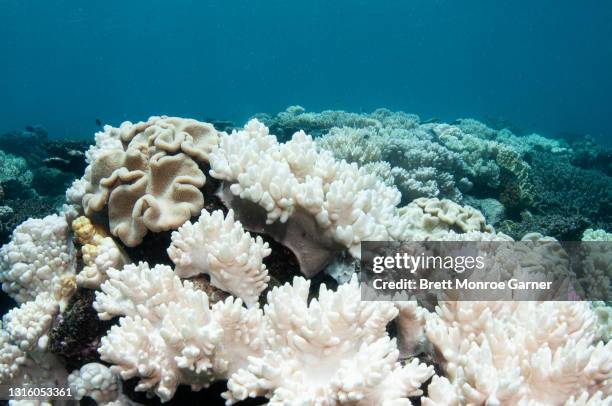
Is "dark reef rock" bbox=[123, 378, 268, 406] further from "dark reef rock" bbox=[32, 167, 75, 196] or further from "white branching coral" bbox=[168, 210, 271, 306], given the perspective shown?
"dark reef rock" bbox=[32, 167, 75, 196]

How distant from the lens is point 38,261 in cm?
323

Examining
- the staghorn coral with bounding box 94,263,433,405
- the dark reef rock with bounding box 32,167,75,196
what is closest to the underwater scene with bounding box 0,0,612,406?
the staghorn coral with bounding box 94,263,433,405

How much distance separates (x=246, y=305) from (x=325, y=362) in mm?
808

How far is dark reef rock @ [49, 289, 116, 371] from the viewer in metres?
2.79

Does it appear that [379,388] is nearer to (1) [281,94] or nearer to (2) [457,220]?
(2) [457,220]

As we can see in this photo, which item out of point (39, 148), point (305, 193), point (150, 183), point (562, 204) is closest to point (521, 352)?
point (305, 193)

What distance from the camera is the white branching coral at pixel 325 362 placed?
1724mm

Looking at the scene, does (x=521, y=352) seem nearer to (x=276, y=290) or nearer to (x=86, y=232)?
(x=276, y=290)

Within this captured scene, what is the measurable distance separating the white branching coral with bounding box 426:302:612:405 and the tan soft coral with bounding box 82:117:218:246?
1953 millimetres

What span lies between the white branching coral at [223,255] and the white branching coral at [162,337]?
237 millimetres

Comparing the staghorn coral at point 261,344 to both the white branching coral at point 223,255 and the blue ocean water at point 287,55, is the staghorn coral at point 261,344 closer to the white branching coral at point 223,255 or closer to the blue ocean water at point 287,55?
the white branching coral at point 223,255

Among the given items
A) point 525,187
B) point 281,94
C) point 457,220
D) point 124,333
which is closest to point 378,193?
point 124,333

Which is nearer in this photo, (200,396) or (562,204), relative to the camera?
(200,396)

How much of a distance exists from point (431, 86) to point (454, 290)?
15404 cm
